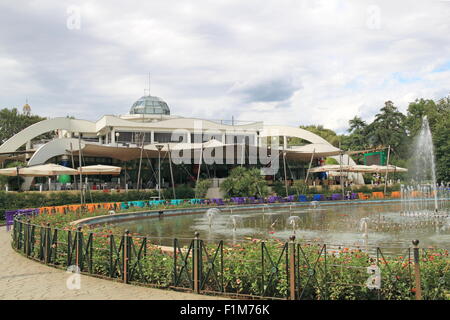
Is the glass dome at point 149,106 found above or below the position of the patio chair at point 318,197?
above

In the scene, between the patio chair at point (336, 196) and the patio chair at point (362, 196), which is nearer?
the patio chair at point (336, 196)

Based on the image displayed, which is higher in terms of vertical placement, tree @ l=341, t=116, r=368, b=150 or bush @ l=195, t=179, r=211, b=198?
tree @ l=341, t=116, r=368, b=150

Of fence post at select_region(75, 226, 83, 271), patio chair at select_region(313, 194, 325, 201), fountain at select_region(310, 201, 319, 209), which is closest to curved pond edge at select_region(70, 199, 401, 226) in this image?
fountain at select_region(310, 201, 319, 209)

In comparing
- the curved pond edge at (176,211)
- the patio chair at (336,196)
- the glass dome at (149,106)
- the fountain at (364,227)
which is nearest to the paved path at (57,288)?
the curved pond edge at (176,211)

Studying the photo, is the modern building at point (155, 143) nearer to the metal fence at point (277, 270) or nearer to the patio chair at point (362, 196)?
the patio chair at point (362, 196)

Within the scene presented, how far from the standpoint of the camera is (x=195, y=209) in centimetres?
2309

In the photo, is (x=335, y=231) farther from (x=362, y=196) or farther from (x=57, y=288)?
(x=362, y=196)

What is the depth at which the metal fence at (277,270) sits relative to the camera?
18.2ft

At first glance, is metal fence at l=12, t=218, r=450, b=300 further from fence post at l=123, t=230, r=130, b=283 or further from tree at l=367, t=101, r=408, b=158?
tree at l=367, t=101, r=408, b=158

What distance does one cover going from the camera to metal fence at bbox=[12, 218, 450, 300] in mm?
5551

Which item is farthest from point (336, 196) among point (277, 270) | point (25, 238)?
point (277, 270)

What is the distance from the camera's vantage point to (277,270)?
5871 mm

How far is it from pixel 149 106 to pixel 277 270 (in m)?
Result: 43.0
